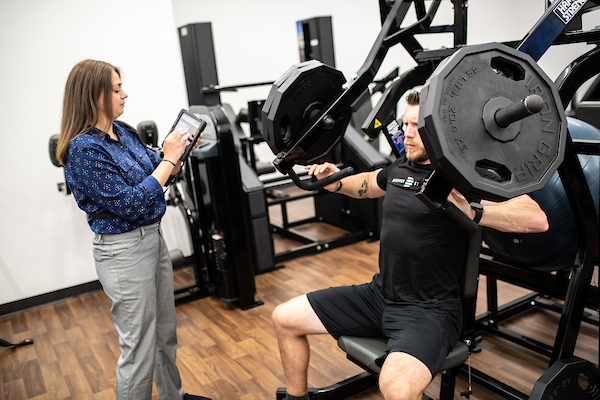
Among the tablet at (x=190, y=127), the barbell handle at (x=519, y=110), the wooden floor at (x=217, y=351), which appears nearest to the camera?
the barbell handle at (x=519, y=110)

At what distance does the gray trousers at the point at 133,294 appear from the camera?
1758 millimetres

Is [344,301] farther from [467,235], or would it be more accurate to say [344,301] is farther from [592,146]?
[592,146]

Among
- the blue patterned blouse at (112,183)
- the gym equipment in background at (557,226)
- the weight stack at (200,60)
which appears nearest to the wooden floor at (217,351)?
the gym equipment in background at (557,226)

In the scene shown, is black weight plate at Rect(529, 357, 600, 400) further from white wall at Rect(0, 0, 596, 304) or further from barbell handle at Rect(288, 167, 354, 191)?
white wall at Rect(0, 0, 596, 304)

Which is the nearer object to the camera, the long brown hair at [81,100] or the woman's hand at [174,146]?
the long brown hair at [81,100]

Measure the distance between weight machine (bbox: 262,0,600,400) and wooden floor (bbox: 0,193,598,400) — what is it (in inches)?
12.7

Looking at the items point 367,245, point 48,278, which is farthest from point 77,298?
point 367,245

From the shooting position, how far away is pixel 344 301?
1.82 metres

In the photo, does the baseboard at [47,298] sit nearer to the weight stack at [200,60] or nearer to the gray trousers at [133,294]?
the weight stack at [200,60]

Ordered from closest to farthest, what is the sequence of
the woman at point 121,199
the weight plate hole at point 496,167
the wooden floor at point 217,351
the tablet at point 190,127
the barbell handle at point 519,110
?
the barbell handle at point 519,110, the weight plate hole at point 496,167, the woman at point 121,199, the tablet at point 190,127, the wooden floor at point 217,351

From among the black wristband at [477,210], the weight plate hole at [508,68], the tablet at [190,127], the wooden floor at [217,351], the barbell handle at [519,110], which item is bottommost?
the wooden floor at [217,351]

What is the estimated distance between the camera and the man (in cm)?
153

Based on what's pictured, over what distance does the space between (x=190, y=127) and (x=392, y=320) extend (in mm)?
1113

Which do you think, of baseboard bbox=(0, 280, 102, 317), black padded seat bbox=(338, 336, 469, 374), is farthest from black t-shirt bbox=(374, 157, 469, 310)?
baseboard bbox=(0, 280, 102, 317)
